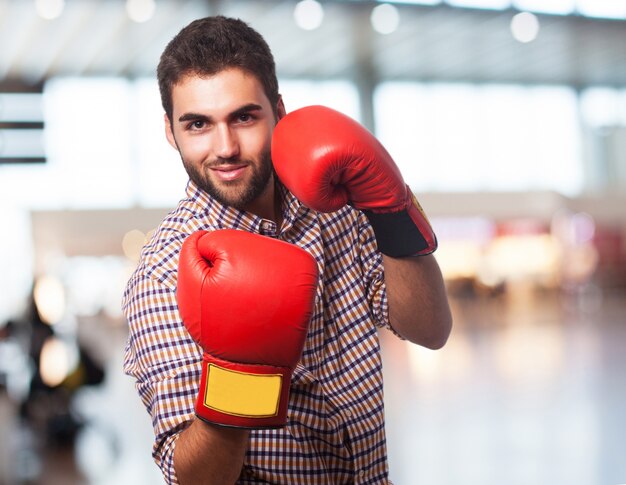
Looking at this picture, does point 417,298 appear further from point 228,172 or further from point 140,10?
point 140,10

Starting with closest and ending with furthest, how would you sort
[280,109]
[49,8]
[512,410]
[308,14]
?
[280,109] < [512,410] < [49,8] < [308,14]

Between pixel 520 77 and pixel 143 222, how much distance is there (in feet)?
29.5

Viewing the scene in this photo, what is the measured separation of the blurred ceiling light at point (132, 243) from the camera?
13977 mm

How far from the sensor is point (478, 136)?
16578 mm

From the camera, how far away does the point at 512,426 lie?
4.54m

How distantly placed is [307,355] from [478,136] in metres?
15.9

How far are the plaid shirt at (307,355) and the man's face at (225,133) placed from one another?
2.6 inches

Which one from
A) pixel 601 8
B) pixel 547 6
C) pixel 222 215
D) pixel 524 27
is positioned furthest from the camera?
pixel 524 27

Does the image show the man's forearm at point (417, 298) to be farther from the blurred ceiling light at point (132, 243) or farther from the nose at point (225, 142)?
the blurred ceiling light at point (132, 243)

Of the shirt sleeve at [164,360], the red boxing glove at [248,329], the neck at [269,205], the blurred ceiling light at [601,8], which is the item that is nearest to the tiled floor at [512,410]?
the neck at [269,205]

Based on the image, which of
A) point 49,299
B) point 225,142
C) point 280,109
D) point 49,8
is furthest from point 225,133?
point 49,8

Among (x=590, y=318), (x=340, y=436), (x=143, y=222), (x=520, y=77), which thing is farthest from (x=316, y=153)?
(x=520, y=77)

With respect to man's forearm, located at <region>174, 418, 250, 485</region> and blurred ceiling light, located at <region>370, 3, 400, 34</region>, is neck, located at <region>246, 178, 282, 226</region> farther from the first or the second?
blurred ceiling light, located at <region>370, 3, 400, 34</region>

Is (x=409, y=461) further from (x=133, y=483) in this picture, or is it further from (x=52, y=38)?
(x=52, y=38)
